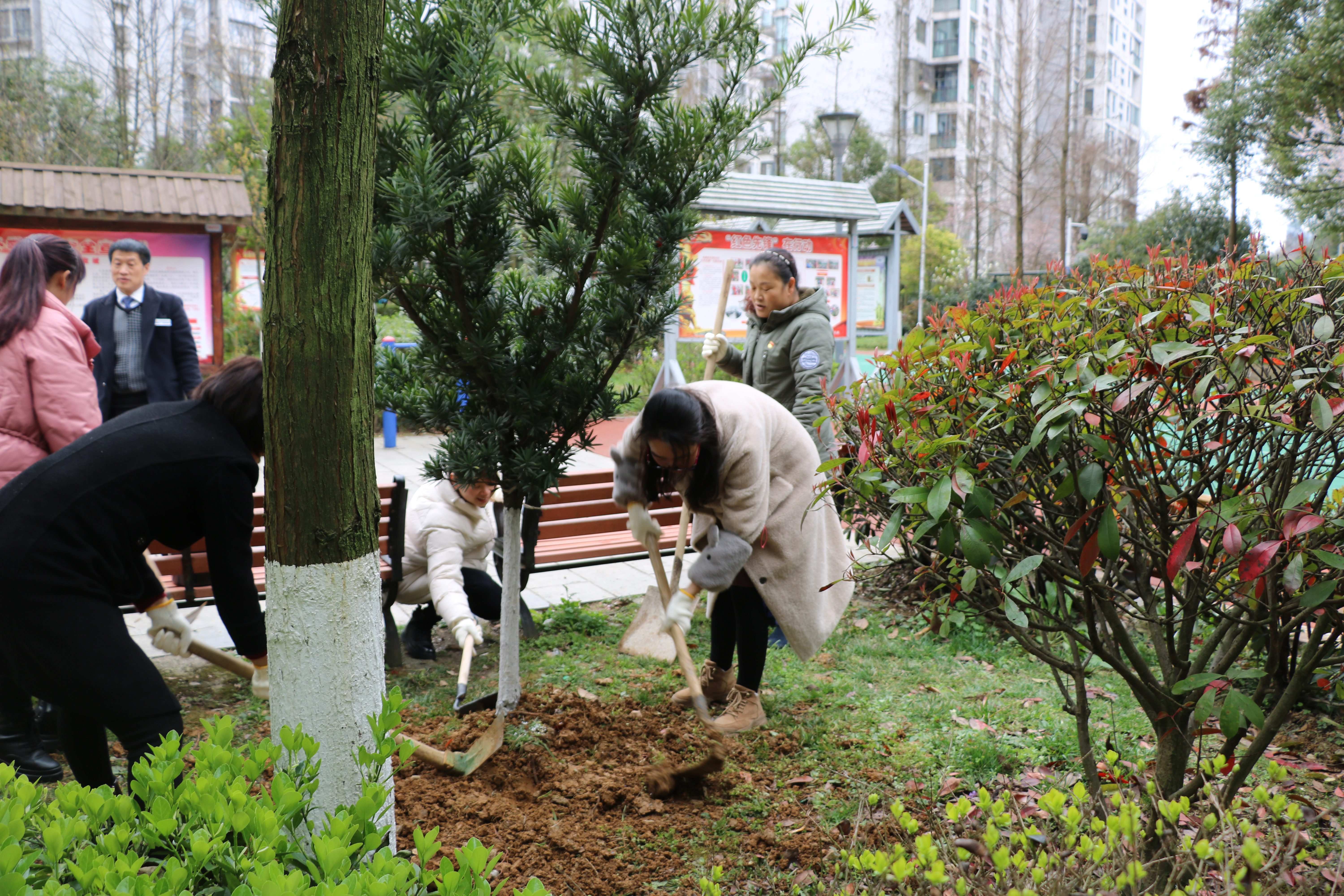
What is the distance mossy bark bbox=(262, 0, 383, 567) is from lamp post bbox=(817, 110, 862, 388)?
1373mm

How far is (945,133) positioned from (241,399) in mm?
59877

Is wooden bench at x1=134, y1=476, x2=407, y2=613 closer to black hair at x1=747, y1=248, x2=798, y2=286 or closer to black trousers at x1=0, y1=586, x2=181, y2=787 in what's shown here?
black trousers at x1=0, y1=586, x2=181, y2=787

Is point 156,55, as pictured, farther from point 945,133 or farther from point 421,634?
point 945,133

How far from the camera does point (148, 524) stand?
2.57 meters

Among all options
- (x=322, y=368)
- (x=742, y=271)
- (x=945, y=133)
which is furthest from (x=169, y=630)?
(x=945, y=133)

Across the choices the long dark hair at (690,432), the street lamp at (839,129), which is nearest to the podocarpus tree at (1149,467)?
the long dark hair at (690,432)

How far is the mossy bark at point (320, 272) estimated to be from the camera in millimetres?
1830

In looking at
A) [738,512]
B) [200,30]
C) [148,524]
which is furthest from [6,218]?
[200,30]

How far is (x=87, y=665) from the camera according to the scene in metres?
2.42

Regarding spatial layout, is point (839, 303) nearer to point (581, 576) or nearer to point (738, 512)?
point (581, 576)

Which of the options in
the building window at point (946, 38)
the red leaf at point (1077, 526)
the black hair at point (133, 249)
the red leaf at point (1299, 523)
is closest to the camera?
the red leaf at point (1299, 523)

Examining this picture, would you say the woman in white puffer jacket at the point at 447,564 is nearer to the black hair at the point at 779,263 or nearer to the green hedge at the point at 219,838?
the black hair at the point at 779,263

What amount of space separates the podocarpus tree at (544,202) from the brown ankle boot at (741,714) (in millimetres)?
1035

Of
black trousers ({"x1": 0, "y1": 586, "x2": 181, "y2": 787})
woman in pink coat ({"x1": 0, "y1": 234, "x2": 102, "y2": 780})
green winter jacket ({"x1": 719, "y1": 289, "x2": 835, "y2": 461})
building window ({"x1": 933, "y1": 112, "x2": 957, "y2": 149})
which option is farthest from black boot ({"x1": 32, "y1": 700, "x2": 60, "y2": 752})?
building window ({"x1": 933, "y1": 112, "x2": 957, "y2": 149})
